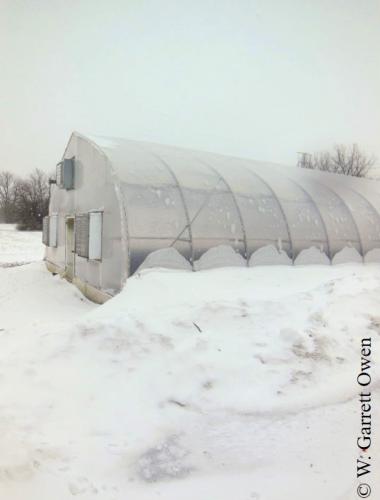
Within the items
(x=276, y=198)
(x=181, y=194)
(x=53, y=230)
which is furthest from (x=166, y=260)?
(x=53, y=230)

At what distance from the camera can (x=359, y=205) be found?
11.0 m

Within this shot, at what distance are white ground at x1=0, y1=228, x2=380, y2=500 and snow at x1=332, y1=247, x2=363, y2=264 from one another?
3438 mm

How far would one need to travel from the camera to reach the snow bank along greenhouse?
729 centimetres

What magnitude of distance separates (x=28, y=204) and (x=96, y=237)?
2133 cm

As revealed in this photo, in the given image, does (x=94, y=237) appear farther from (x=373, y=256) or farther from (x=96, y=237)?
(x=373, y=256)

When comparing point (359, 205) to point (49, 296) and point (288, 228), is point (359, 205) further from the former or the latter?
point (49, 296)

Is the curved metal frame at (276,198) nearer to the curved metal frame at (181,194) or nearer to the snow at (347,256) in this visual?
the snow at (347,256)

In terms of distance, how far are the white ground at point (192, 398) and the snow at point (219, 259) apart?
1515mm

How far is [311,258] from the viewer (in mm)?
8992

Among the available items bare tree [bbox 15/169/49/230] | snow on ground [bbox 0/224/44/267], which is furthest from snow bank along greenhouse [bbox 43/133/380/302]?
snow on ground [bbox 0/224/44/267]

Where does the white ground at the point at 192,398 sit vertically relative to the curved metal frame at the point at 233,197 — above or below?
below

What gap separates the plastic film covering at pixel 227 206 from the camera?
736cm

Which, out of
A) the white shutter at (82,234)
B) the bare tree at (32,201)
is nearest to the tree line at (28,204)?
the bare tree at (32,201)

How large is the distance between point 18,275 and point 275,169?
8930 millimetres
